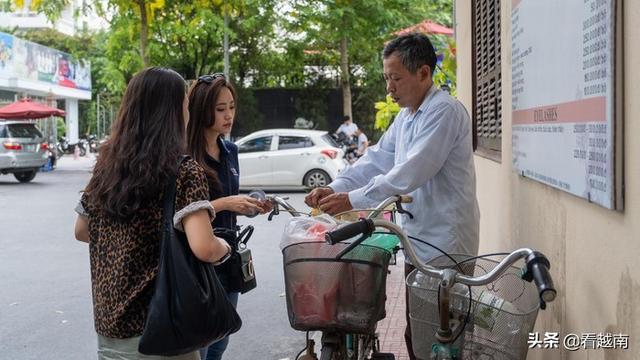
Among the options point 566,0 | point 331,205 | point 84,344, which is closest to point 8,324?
point 84,344

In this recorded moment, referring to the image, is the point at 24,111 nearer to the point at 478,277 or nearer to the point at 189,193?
the point at 189,193

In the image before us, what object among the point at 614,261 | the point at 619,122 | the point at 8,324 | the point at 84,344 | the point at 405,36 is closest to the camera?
the point at 619,122

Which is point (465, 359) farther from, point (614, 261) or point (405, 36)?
point (405, 36)

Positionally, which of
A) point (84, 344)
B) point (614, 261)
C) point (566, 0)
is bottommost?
point (84, 344)

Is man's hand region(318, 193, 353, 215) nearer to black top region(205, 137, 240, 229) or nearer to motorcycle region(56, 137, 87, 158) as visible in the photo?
black top region(205, 137, 240, 229)

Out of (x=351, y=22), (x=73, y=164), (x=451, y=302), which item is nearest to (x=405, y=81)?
(x=451, y=302)

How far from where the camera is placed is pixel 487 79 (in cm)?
591

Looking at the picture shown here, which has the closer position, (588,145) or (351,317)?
(588,145)

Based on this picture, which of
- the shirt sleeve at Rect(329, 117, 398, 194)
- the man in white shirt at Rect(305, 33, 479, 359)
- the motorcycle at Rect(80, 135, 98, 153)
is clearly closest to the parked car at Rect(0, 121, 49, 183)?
the motorcycle at Rect(80, 135, 98, 153)

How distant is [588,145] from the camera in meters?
2.57

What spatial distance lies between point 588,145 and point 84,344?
178 inches

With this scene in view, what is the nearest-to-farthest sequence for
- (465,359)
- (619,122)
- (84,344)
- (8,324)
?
(619,122)
(465,359)
(84,344)
(8,324)

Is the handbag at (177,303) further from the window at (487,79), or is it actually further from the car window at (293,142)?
the car window at (293,142)

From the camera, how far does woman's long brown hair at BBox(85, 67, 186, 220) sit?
2578mm
